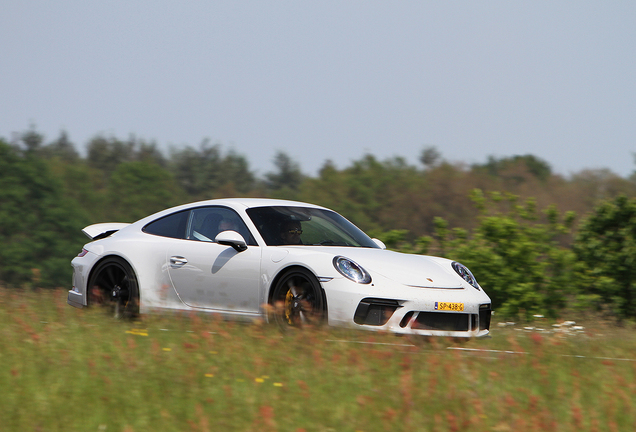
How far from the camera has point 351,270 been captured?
618 cm

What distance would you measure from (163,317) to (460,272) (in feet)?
9.42

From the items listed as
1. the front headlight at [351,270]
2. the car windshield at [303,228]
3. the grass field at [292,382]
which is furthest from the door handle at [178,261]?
the front headlight at [351,270]

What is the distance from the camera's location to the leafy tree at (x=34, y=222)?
4400cm

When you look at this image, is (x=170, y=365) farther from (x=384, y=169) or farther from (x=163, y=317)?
(x=384, y=169)

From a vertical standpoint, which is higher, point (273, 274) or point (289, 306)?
point (273, 274)

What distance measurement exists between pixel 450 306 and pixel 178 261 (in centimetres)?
267

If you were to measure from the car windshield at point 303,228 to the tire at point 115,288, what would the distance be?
4.70 feet

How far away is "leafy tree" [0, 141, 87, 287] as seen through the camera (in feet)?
144

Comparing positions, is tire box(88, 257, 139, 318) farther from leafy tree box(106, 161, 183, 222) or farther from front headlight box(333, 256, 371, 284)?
leafy tree box(106, 161, 183, 222)

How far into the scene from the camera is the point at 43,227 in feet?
153

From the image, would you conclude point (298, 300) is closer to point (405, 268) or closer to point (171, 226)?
point (405, 268)

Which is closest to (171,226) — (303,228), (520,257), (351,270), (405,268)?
(303,228)

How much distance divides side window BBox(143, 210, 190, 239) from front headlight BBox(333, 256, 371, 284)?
190 cm

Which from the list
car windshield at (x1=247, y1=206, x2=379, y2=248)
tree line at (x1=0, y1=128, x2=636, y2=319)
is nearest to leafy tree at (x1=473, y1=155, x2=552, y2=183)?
tree line at (x1=0, y1=128, x2=636, y2=319)
